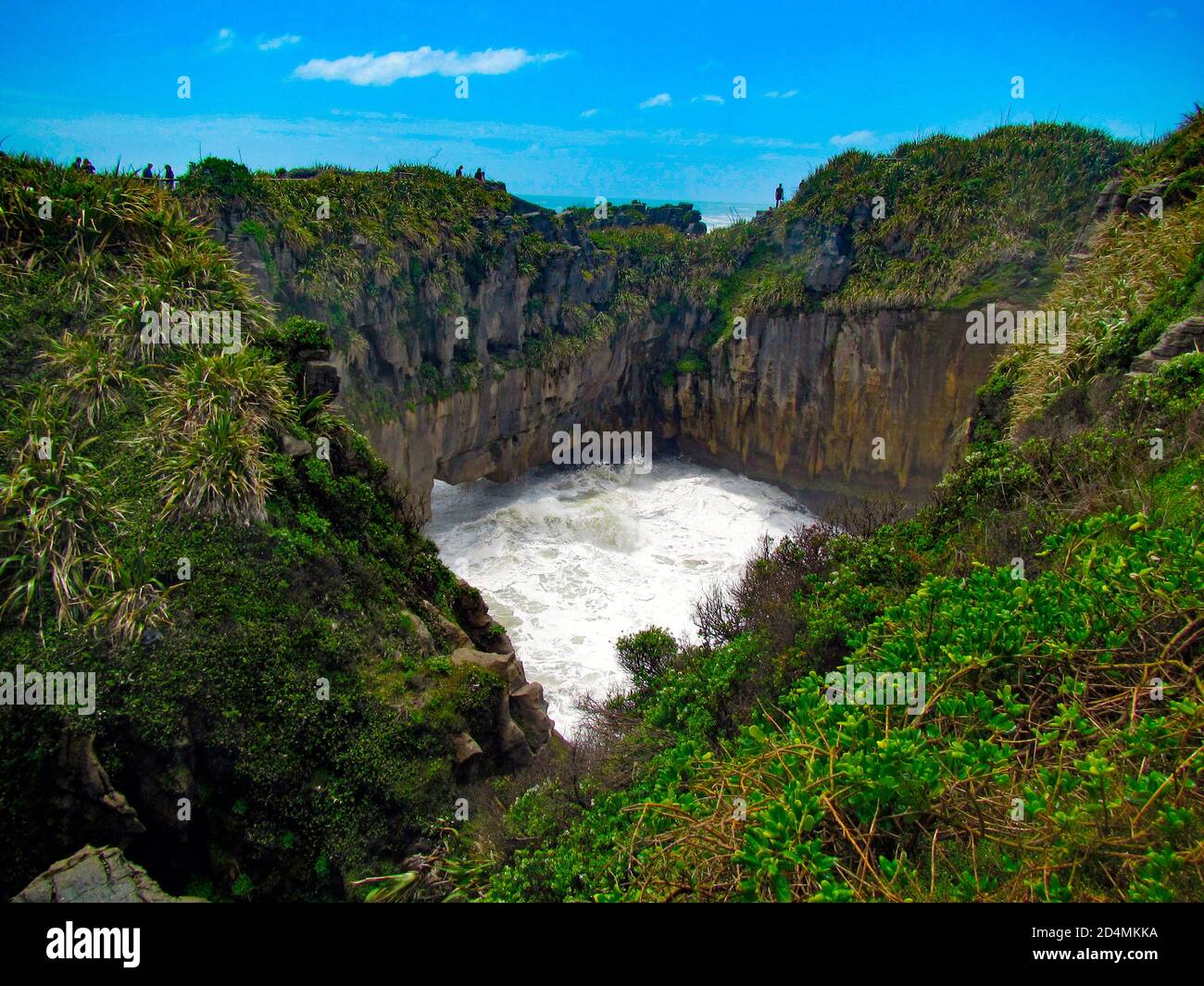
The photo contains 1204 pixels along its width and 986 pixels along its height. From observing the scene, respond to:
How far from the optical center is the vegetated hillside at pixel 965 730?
344 cm

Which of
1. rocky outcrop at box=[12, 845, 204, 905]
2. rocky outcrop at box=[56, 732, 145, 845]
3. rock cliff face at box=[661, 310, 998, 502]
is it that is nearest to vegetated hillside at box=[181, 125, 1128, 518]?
rock cliff face at box=[661, 310, 998, 502]

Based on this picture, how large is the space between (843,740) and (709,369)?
2967 cm

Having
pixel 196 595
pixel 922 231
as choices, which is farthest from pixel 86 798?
pixel 922 231

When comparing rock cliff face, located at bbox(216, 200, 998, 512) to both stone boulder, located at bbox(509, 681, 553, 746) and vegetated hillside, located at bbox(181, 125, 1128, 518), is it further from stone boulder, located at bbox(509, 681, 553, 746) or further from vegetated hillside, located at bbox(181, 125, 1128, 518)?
stone boulder, located at bbox(509, 681, 553, 746)

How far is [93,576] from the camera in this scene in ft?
27.5

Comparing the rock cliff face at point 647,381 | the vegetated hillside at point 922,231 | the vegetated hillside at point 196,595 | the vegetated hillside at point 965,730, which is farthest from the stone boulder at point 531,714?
the vegetated hillside at point 922,231

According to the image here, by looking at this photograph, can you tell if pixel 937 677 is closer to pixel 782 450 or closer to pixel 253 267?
pixel 253 267

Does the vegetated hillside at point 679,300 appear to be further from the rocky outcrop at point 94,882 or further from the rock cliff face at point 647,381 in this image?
the rocky outcrop at point 94,882

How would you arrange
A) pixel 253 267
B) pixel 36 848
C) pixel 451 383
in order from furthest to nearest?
pixel 451 383 < pixel 253 267 < pixel 36 848

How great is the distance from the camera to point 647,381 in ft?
112

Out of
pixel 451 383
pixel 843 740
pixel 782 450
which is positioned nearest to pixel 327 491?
pixel 843 740

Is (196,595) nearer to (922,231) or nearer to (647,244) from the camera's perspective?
(647,244)

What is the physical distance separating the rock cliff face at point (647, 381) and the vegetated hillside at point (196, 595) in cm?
901

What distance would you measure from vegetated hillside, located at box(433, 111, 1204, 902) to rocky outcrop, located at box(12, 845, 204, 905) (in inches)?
106
